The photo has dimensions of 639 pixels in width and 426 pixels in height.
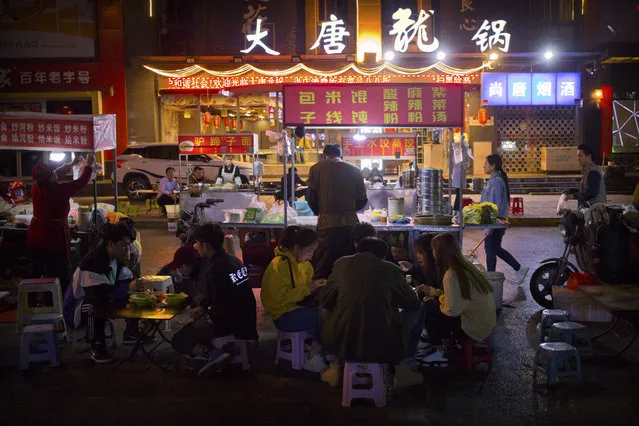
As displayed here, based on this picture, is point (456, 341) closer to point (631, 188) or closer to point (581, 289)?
point (581, 289)

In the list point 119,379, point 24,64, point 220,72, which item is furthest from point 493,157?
point 24,64

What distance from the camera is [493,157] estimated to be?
9898 mm

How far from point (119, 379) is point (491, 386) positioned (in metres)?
3.32

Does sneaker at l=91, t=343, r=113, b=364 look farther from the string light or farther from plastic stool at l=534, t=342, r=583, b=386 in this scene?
the string light

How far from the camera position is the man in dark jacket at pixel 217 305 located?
20.2ft

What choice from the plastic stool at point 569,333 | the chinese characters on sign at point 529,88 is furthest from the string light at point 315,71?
the plastic stool at point 569,333

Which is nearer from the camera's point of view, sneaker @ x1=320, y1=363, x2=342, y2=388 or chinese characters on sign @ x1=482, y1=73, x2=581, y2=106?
sneaker @ x1=320, y1=363, x2=342, y2=388

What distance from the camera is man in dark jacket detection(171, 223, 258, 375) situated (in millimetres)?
6156

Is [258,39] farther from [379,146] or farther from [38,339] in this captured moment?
[38,339]

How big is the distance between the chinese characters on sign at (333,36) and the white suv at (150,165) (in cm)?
634

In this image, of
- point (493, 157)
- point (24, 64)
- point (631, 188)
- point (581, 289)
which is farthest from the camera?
point (24, 64)

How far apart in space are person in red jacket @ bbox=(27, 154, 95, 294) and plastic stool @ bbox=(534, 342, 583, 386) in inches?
217

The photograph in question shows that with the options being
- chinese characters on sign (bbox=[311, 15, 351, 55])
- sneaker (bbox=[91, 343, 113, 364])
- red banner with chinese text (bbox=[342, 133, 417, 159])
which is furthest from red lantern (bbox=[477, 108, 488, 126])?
sneaker (bbox=[91, 343, 113, 364])

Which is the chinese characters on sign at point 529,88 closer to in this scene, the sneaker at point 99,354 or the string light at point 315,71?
the string light at point 315,71
